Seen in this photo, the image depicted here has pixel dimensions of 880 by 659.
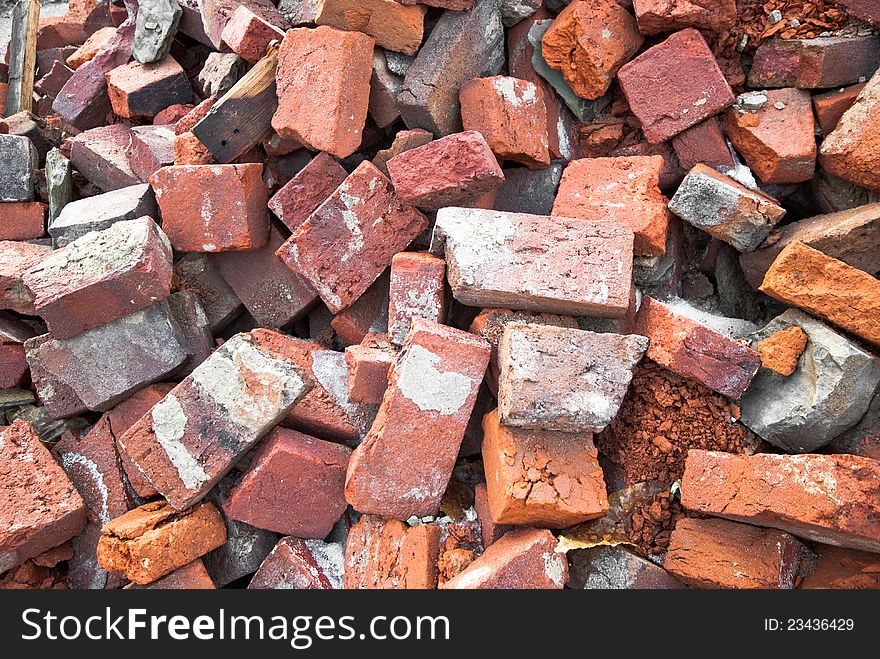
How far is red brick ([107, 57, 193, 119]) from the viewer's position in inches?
163

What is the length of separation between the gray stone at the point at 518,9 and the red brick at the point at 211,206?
147 cm

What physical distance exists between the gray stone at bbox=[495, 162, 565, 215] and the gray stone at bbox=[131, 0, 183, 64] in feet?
7.83

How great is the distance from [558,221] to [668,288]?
0.72 m

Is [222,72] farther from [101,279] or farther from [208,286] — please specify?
[101,279]

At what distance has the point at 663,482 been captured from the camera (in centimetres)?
288

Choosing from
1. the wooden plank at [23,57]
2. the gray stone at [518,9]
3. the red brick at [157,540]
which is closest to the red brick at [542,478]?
the red brick at [157,540]

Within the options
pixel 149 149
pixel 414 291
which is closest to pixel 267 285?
pixel 414 291

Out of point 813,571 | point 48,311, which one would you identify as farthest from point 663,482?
point 48,311

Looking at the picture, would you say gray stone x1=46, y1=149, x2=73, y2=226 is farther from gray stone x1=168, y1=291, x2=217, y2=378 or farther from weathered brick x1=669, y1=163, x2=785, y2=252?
weathered brick x1=669, y1=163, x2=785, y2=252

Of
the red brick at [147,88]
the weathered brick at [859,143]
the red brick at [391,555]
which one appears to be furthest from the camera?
the red brick at [147,88]

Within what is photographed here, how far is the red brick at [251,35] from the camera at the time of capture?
11.8 feet

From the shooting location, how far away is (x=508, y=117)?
328 centimetres

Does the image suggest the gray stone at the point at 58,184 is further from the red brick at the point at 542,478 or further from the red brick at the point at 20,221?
the red brick at the point at 542,478

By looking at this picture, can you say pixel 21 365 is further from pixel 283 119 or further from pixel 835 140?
pixel 835 140
